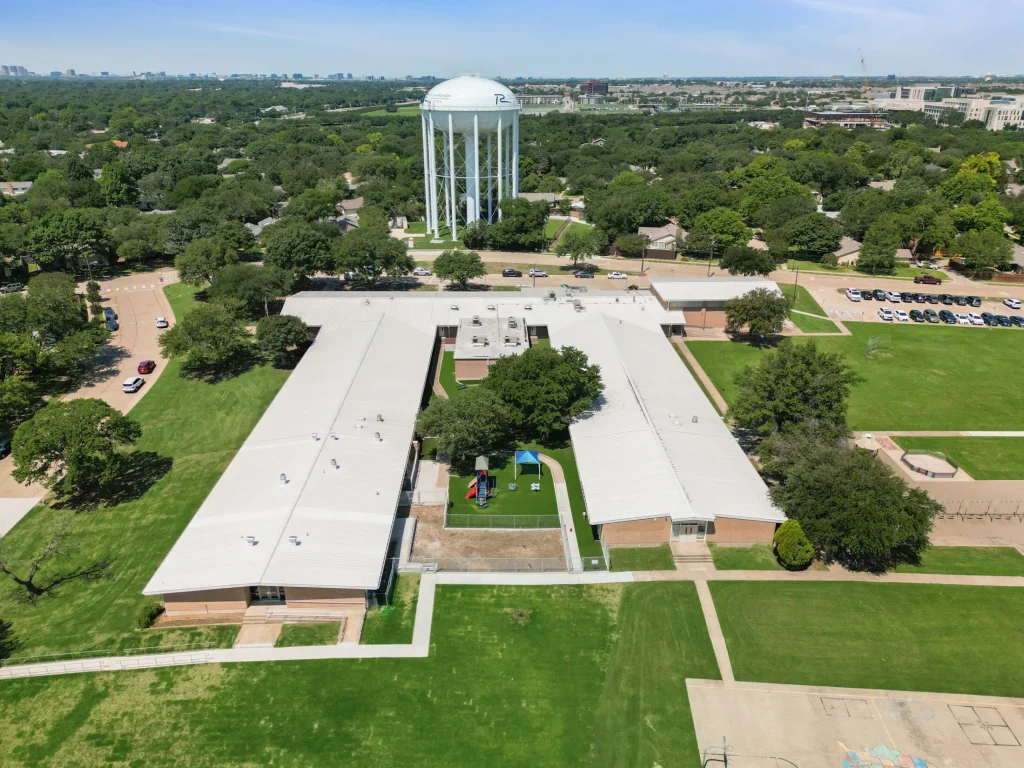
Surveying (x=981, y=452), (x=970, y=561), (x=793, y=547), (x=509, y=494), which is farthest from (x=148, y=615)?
(x=981, y=452)

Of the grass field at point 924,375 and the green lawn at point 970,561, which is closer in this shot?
the green lawn at point 970,561

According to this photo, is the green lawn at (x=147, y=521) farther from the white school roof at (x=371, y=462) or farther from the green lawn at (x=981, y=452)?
the green lawn at (x=981, y=452)

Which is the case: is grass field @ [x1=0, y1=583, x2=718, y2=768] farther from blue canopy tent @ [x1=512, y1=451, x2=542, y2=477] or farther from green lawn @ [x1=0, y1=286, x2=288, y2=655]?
blue canopy tent @ [x1=512, y1=451, x2=542, y2=477]

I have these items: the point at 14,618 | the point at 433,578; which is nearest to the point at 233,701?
the point at 433,578

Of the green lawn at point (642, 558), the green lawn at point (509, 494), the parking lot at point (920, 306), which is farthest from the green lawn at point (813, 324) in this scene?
the green lawn at point (642, 558)

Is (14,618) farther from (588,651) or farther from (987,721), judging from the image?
(987,721)

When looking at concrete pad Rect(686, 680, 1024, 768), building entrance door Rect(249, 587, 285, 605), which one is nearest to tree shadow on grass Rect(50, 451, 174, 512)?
building entrance door Rect(249, 587, 285, 605)

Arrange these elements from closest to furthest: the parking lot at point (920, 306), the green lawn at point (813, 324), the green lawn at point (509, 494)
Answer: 1. the green lawn at point (509, 494)
2. the green lawn at point (813, 324)
3. the parking lot at point (920, 306)
